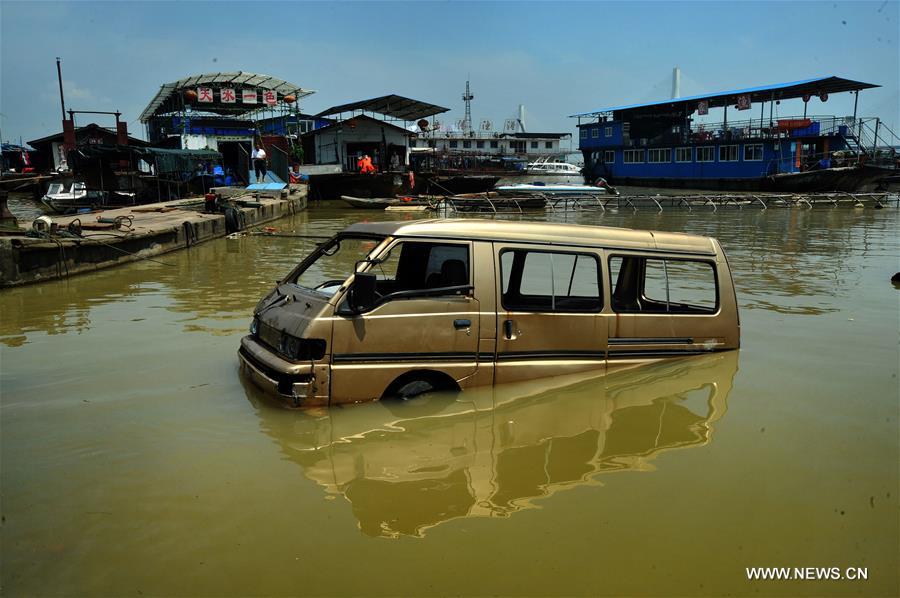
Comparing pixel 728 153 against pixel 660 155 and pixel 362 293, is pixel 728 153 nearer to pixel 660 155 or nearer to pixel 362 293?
pixel 660 155

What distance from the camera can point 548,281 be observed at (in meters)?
6.93

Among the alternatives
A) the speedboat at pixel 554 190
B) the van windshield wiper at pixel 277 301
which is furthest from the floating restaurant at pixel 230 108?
the van windshield wiper at pixel 277 301

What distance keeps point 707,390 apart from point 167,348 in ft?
20.8

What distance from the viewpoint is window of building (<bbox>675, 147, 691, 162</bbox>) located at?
54438mm

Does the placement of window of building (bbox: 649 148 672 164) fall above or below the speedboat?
above

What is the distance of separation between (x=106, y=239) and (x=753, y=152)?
155ft

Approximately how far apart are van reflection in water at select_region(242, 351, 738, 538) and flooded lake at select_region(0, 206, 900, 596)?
22 millimetres

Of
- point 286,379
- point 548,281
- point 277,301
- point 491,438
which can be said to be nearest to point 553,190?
point 548,281

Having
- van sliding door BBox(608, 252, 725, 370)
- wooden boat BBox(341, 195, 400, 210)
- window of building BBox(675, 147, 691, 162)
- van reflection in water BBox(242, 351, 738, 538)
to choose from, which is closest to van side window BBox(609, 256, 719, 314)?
van sliding door BBox(608, 252, 725, 370)

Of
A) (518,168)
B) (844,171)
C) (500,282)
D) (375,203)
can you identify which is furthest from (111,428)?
(518,168)

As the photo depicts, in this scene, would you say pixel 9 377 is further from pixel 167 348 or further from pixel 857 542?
pixel 857 542

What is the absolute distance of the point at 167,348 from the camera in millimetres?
8234

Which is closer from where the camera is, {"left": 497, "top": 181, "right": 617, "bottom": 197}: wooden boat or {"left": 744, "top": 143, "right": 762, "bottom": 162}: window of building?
{"left": 497, "top": 181, "right": 617, "bottom": 197}: wooden boat
